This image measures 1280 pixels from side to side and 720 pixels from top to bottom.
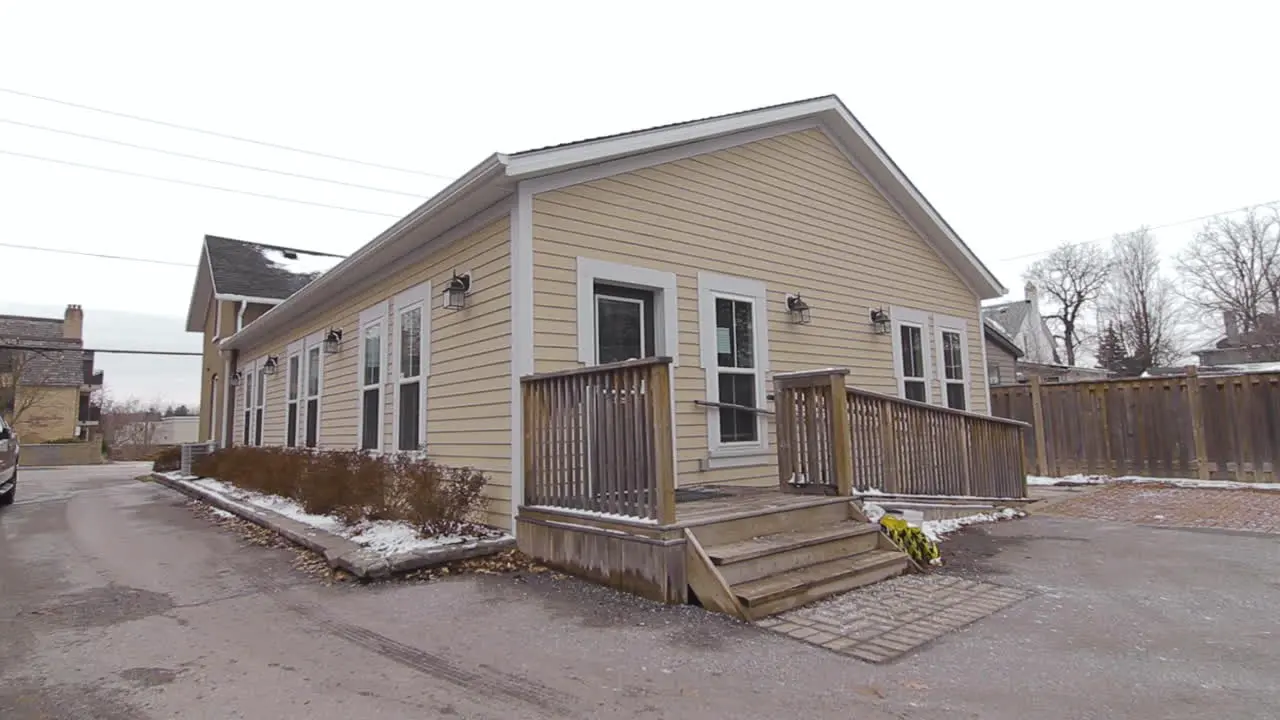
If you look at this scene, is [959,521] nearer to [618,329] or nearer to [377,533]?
[618,329]

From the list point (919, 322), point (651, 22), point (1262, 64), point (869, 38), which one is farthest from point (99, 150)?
point (1262, 64)

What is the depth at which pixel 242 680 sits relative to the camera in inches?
128

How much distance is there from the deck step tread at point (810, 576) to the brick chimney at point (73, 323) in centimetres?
4113

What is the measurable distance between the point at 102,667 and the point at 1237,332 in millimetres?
45476

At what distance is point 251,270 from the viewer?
1844cm

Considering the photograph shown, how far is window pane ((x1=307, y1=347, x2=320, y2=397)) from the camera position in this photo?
37.3 feet

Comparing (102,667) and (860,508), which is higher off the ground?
(860,508)

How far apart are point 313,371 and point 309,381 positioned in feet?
0.90

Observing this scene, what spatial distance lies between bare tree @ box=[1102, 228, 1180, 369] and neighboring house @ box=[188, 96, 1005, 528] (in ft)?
117

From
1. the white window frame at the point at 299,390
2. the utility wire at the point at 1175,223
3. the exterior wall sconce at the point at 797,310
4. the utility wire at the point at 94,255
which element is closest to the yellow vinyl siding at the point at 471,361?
the white window frame at the point at 299,390

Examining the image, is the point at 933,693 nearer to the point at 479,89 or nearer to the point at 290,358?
the point at 290,358

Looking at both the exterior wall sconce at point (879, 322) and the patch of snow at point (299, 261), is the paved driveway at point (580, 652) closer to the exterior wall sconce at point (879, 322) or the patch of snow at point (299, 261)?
the exterior wall sconce at point (879, 322)

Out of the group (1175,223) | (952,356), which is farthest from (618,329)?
(1175,223)

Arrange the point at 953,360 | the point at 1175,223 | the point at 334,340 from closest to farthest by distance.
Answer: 1. the point at 334,340
2. the point at 953,360
3. the point at 1175,223
